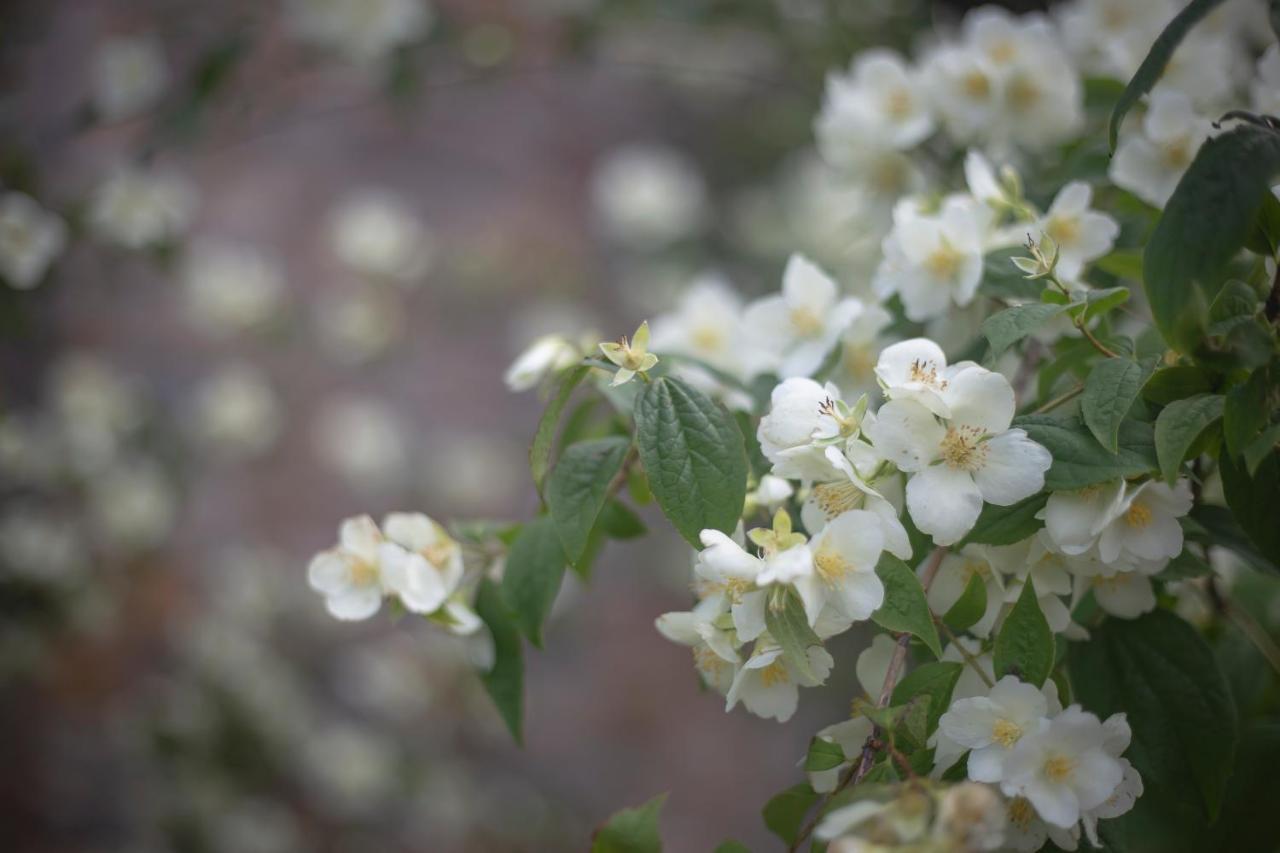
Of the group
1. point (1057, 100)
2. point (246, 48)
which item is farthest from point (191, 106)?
point (1057, 100)

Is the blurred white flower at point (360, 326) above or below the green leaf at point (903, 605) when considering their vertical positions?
below

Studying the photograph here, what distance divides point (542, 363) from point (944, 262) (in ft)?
1.02

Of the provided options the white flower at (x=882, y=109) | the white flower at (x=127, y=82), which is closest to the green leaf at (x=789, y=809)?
the white flower at (x=882, y=109)

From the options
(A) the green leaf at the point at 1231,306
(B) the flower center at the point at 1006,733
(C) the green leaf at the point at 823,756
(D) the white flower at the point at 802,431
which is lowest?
(C) the green leaf at the point at 823,756

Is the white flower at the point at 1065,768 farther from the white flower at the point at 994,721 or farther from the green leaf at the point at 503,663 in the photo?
the green leaf at the point at 503,663

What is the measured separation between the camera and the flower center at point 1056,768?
526 millimetres

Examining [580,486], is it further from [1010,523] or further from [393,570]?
[1010,523]

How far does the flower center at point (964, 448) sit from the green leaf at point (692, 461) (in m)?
0.12

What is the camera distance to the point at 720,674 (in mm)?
A: 604

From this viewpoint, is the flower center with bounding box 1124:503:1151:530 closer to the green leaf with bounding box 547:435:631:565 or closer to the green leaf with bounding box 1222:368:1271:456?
the green leaf with bounding box 1222:368:1271:456

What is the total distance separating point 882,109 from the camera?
36.6 inches

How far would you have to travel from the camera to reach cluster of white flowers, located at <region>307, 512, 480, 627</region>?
0.67 metres

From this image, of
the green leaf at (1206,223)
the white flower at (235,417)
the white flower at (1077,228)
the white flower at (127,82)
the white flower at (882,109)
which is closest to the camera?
the green leaf at (1206,223)

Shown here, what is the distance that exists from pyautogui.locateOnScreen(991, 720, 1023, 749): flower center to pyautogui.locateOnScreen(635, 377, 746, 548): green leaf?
7.3 inches
